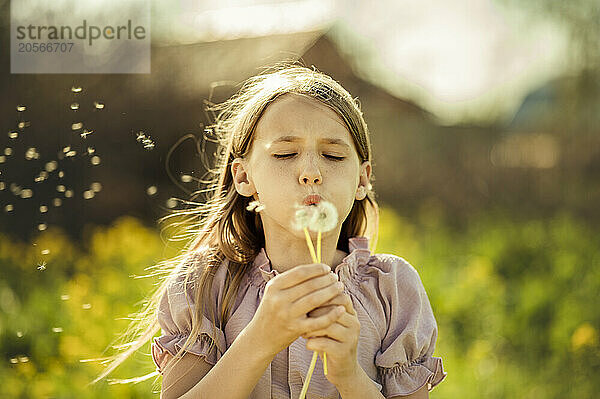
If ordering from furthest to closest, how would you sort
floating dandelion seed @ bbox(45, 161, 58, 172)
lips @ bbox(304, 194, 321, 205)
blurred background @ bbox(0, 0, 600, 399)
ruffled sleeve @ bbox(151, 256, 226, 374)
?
floating dandelion seed @ bbox(45, 161, 58, 172) → blurred background @ bbox(0, 0, 600, 399) → ruffled sleeve @ bbox(151, 256, 226, 374) → lips @ bbox(304, 194, 321, 205)

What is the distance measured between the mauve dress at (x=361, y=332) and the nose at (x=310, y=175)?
20 cm

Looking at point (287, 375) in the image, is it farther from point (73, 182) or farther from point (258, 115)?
point (73, 182)

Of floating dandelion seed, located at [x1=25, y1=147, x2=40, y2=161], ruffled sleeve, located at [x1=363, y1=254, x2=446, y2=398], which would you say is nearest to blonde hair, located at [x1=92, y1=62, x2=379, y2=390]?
ruffled sleeve, located at [x1=363, y1=254, x2=446, y2=398]

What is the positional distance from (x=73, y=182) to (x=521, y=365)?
76.7 inches

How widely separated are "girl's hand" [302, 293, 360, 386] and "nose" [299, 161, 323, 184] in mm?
190

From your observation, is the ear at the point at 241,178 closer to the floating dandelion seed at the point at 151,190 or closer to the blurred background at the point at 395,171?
the blurred background at the point at 395,171

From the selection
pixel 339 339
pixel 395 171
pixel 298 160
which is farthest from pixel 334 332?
pixel 395 171

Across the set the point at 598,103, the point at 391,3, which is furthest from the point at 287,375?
the point at 598,103

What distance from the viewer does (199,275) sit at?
1.34 metres

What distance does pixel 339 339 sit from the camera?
109 centimetres

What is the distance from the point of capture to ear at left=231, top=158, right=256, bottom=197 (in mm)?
1307

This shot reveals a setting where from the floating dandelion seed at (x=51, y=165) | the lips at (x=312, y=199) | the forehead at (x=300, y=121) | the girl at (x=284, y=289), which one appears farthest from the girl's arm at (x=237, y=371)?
the floating dandelion seed at (x=51, y=165)

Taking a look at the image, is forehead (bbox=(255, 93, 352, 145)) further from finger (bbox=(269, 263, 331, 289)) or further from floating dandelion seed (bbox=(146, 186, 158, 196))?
floating dandelion seed (bbox=(146, 186, 158, 196))

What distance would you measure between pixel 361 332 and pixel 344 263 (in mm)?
125
